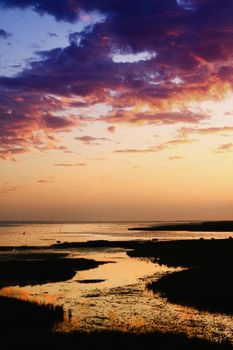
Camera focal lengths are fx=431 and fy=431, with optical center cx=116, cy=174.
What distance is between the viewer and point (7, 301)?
3309 cm

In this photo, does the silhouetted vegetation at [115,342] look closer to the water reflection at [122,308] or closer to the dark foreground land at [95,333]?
the dark foreground land at [95,333]

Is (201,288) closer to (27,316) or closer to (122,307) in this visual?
(122,307)

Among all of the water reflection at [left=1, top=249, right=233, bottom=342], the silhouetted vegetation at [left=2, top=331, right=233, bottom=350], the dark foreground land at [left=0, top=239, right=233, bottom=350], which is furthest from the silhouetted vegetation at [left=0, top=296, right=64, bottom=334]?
the silhouetted vegetation at [left=2, top=331, right=233, bottom=350]

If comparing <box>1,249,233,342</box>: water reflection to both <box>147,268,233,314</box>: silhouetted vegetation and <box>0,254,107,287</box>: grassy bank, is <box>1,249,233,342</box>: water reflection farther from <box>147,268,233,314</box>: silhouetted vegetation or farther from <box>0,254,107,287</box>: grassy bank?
<box>0,254,107,287</box>: grassy bank

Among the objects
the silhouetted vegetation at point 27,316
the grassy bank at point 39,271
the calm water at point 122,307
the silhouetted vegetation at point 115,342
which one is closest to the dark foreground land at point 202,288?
the calm water at point 122,307

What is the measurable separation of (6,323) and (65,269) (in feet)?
95.1

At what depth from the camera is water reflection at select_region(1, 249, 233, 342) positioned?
1057 inches

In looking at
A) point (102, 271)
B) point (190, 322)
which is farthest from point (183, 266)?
point (190, 322)

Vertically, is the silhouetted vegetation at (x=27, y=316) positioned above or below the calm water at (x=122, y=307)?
above

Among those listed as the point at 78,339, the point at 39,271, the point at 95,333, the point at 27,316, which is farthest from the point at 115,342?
the point at 39,271

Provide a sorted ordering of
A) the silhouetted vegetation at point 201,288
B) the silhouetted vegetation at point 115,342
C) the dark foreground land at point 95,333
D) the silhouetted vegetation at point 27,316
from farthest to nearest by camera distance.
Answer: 1. the silhouetted vegetation at point 201,288
2. the silhouetted vegetation at point 27,316
3. the dark foreground land at point 95,333
4. the silhouetted vegetation at point 115,342

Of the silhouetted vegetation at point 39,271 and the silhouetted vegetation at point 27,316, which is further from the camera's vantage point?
the silhouetted vegetation at point 39,271

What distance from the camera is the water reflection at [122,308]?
88.1ft

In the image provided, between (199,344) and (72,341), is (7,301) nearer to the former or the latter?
(72,341)
